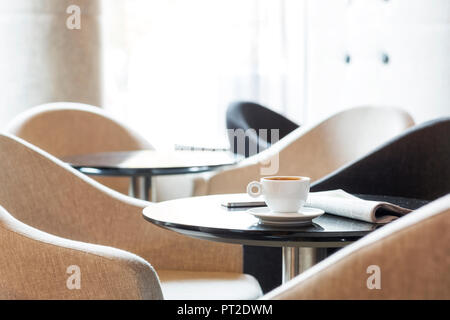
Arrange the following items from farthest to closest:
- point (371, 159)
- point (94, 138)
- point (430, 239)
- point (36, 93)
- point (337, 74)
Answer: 1. point (337, 74)
2. point (36, 93)
3. point (94, 138)
4. point (371, 159)
5. point (430, 239)

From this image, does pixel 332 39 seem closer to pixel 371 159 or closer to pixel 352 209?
pixel 371 159

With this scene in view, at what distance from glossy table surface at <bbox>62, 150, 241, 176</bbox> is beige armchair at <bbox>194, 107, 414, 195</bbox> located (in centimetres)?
10

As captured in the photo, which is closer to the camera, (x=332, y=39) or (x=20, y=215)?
(x=20, y=215)

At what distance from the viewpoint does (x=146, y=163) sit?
301 cm

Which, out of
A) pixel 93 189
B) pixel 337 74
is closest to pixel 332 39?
pixel 337 74

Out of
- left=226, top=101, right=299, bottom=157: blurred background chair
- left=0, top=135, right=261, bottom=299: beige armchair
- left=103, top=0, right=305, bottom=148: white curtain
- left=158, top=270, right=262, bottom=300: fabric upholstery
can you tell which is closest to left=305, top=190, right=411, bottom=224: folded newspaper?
left=158, top=270, right=262, bottom=300: fabric upholstery

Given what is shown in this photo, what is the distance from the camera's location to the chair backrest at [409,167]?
2506mm

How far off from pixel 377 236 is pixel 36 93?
3.70 m

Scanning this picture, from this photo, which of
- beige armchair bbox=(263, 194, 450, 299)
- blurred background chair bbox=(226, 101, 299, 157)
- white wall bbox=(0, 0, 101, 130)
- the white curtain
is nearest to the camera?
beige armchair bbox=(263, 194, 450, 299)

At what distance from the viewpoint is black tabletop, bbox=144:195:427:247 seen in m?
1.44

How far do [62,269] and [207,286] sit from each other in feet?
1.92

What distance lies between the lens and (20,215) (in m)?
2.05

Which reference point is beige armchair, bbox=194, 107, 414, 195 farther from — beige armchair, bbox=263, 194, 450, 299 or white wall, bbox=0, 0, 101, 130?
beige armchair, bbox=263, 194, 450, 299

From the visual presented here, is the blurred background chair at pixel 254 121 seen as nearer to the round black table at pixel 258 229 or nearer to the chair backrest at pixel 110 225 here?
the chair backrest at pixel 110 225
